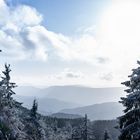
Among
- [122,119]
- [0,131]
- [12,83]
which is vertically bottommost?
[0,131]

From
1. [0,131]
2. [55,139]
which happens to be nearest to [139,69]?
[0,131]

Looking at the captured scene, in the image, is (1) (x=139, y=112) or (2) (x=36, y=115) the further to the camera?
(2) (x=36, y=115)

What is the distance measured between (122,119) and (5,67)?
66.9 feet

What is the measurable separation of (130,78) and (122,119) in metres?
2.51

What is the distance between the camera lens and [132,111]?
19.5 meters

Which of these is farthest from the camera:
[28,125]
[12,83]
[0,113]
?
[28,125]

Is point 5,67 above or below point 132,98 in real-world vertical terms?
above

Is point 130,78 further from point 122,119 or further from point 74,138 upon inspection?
point 74,138

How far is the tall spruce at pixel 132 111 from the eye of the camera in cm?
1897

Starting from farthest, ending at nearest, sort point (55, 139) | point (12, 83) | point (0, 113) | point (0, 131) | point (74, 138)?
point (55, 139), point (74, 138), point (12, 83), point (0, 113), point (0, 131)

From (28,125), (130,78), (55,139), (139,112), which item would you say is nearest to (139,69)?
(130,78)

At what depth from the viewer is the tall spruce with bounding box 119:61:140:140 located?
19.0 m

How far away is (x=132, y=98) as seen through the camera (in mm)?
18969

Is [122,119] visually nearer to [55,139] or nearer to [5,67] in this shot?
[5,67]
